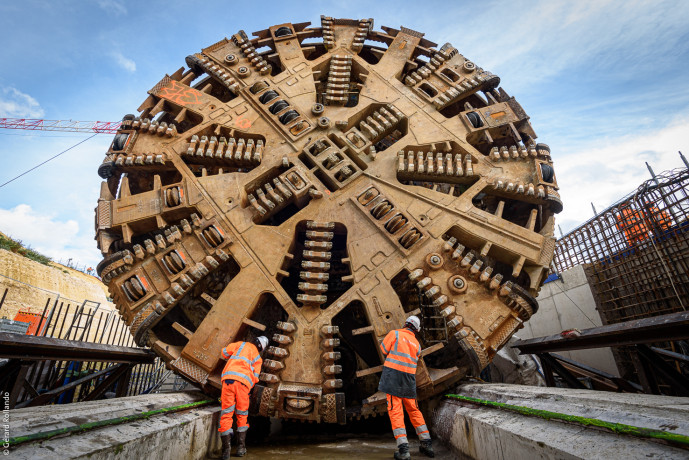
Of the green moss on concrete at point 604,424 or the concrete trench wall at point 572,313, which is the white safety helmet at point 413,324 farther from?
the concrete trench wall at point 572,313

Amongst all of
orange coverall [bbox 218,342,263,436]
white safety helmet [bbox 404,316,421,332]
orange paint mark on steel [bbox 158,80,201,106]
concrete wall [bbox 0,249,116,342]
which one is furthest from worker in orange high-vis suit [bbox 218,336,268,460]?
concrete wall [bbox 0,249,116,342]

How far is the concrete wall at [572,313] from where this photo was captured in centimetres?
1019

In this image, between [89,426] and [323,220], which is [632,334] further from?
[89,426]

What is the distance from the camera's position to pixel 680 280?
8.35 meters

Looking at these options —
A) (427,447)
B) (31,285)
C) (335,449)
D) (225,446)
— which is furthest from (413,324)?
(31,285)

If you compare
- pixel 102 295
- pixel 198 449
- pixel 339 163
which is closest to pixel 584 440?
pixel 198 449

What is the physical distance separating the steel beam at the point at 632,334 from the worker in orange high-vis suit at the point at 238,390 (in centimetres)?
473

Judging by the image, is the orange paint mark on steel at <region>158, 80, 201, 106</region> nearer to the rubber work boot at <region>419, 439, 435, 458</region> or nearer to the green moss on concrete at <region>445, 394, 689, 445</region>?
the rubber work boot at <region>419, 439, 435, 458</region>

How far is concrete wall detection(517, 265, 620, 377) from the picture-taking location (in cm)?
1019

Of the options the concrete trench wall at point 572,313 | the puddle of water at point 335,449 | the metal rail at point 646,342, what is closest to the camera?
the metal rail at point 646,342

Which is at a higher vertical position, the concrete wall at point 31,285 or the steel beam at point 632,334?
the concrete wall at point 31,285

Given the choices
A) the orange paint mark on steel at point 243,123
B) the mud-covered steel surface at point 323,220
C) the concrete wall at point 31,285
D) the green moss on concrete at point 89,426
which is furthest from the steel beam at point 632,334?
the concrete wall at point 31,285

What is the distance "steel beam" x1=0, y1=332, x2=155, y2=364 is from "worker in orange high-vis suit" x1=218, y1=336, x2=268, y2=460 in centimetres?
195

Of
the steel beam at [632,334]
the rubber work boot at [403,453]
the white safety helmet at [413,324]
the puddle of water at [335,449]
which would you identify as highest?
the white safety helmet at [413,324]
